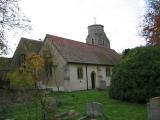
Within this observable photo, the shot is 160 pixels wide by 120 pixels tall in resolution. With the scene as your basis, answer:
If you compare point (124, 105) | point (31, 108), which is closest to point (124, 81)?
point (124, 105)

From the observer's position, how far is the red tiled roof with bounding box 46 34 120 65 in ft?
131

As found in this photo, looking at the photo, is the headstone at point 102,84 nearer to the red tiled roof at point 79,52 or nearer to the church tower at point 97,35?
the red tiled roof at point 79,52

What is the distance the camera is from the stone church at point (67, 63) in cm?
3912

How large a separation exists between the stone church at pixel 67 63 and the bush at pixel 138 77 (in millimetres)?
14113

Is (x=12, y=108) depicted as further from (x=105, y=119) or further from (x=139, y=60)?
(x=139, y=60)

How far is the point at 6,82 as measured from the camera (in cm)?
3778

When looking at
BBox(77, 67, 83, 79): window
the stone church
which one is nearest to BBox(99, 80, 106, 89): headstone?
the stone church

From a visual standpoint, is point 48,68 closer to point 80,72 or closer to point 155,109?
point 80,72

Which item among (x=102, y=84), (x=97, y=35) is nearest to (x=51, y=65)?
(x=102, y=84)

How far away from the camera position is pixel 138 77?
23.8 metres

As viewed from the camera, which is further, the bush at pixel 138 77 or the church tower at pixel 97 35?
the church tower at pixel 97 35

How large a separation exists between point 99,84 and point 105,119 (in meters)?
27.0

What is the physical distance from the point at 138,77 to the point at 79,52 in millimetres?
20221

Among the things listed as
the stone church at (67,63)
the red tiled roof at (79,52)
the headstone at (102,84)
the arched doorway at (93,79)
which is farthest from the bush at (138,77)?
the arched doorway at (93,79)
